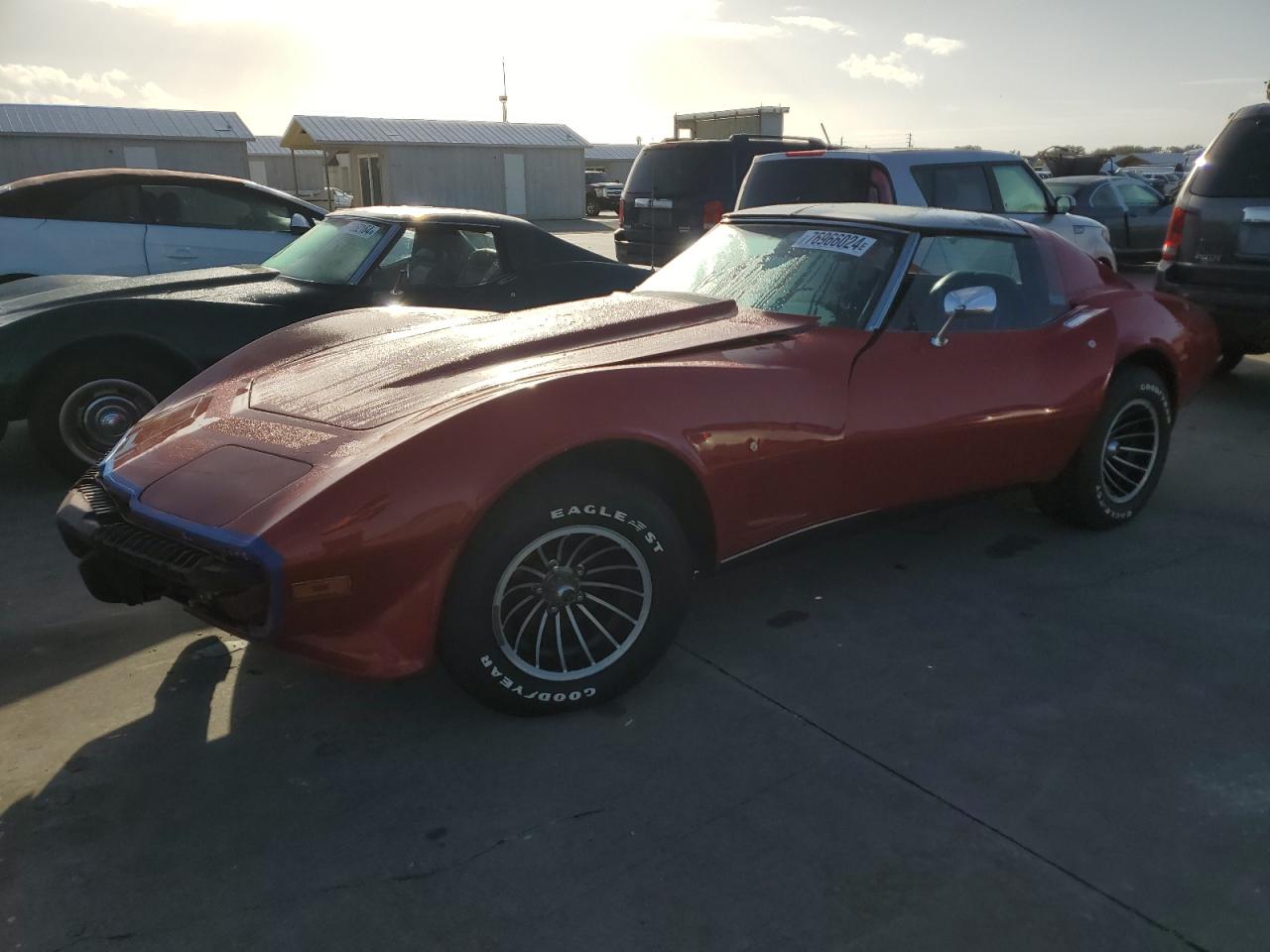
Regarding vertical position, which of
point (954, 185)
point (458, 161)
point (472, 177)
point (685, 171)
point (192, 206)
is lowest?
point (192, 206)

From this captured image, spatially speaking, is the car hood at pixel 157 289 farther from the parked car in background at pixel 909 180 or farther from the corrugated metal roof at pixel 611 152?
the corrugated metal roof at pixel 611 152

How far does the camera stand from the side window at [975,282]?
368 centimetres

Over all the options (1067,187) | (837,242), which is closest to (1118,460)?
(837,242)

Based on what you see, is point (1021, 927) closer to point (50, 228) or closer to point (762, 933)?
point (762, 933)

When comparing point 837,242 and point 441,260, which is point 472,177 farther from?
point 837,242

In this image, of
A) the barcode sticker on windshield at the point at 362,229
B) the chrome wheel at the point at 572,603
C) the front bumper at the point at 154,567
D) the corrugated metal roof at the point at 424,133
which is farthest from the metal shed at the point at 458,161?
the chrome wheel at the point at 572,603

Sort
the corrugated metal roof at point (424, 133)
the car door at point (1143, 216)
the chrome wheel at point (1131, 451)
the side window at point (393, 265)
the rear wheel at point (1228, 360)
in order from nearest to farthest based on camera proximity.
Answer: the chrome wheel at point (1131, 451) < the side window at point (393, 265) < the rear wheel at point (1228, 360) < the car door at point (1143, 216) < the corrugated metal roof at point (424, 133)

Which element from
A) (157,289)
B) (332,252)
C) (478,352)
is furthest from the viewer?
(332,252)

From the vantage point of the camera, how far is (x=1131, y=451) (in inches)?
177

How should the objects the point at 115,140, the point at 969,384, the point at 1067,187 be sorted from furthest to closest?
the point at 115,140
the point at 1067,187
the point at 969,384

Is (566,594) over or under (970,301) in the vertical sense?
under

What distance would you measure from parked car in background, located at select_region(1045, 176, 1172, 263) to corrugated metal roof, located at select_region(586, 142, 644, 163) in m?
44.2

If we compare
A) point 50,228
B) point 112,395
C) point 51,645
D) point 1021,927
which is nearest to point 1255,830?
point 1021,927

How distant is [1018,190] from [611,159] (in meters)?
50.0
